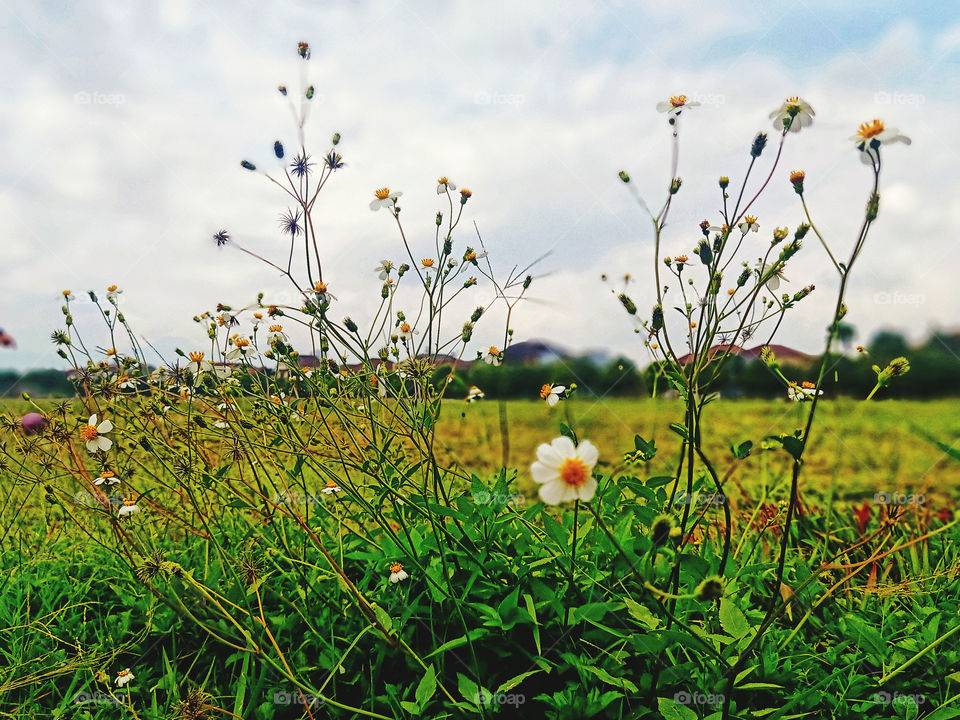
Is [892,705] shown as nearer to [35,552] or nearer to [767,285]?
[767,285]

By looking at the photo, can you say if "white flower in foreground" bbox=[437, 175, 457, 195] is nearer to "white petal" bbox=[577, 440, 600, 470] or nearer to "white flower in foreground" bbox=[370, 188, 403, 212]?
"white flower in foreground" bbox=[370, 188, 403, 212]

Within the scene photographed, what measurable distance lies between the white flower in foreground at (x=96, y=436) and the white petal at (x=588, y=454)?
3.34 feet

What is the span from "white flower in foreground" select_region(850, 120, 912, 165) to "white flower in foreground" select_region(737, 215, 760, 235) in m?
0.30

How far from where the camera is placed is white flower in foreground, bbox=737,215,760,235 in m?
1.22

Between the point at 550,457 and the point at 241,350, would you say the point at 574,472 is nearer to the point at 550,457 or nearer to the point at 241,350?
the point at 550,457

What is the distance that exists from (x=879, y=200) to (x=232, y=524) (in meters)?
1.78

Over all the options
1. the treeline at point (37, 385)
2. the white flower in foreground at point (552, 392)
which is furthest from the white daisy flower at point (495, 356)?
the treeline at point (37, 385)

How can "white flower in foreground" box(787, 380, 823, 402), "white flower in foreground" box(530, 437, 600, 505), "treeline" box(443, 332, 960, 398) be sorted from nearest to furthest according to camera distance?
"white flower in foreground" box(530, 437, 600, 505)
"white flower in foreground" box(787, 380, 823, 402)
"treeline" box(443, 332, 960, 398)

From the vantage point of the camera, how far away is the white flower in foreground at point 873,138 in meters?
0.90

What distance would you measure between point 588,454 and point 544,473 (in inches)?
2.4

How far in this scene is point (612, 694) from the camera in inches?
40.5

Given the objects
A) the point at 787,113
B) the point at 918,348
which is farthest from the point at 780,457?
the point at 787,113

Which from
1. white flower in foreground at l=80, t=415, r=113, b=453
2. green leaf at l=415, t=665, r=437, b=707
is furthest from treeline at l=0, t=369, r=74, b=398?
green leaf at l=415, t=665, r=437, b=707

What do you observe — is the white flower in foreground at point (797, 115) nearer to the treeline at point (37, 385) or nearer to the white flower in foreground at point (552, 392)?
the white flower in foreground at point (552, 392)
